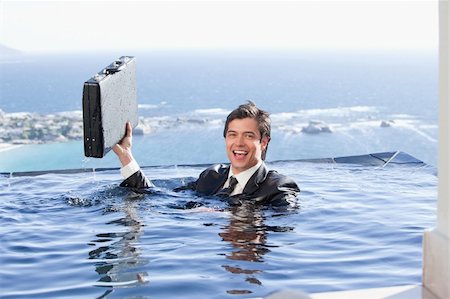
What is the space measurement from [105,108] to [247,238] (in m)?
1.10

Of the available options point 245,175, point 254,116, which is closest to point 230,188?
point 245,175

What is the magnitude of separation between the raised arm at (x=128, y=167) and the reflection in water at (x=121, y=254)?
319mm

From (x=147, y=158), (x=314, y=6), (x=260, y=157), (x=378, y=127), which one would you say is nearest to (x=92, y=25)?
(x=314, y=6)

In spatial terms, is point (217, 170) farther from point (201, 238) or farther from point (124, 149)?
point (201, 238)

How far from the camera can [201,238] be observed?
147 inches

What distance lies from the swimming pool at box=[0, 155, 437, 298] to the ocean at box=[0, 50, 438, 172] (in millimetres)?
10228

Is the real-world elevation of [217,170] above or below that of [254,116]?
below

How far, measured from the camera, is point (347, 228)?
3982 mm

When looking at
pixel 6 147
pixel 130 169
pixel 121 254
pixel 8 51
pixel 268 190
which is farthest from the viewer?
pixel 8 51

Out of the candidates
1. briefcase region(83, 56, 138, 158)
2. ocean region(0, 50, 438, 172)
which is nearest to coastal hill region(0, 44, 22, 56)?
ocean region(0, 50, 438, 172)

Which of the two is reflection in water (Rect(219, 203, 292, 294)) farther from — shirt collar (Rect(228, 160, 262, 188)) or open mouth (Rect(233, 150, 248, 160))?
open mouth (Rect(233, 150, 248, 160))

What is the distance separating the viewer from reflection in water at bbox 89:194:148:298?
9.88 feet

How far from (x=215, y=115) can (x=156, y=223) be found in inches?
870

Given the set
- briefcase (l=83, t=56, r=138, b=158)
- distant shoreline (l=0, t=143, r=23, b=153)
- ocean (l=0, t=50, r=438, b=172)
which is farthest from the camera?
distant shoreline (l=0, t=143, r=23, b=153)
